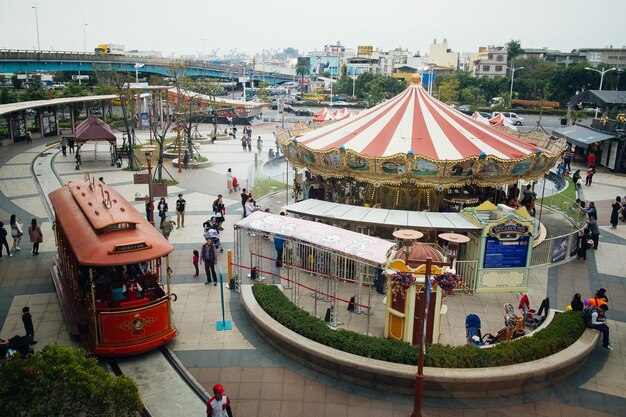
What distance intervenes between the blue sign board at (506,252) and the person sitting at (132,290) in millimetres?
9284

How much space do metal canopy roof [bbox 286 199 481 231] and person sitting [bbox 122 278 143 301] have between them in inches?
246

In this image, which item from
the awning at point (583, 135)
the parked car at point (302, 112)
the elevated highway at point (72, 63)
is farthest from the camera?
the parked car at point (302, 112)

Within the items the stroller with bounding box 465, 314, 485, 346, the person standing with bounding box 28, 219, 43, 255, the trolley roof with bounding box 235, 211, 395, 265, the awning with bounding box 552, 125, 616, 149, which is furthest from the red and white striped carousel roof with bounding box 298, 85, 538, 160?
the awning with bounding box 552, 125, 616, 149

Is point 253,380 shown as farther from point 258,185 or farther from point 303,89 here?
point 303,89

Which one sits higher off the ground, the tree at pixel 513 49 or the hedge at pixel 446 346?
the tree at pixel 513 49

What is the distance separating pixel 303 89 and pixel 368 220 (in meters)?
115

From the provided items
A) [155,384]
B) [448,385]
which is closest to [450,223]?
[448,385]

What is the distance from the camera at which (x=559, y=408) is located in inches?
413

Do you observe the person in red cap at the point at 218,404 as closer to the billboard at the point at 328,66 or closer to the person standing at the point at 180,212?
the person standing at the point at 180,212

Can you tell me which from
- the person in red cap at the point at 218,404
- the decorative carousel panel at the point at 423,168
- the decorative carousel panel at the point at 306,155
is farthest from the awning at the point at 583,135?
the person in red cap at the point at 218,404

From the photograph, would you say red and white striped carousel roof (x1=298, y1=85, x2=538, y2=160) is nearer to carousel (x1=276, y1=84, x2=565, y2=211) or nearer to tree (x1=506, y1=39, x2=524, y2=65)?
carousel (x1=276, y1=84, x2=565, y2=211)

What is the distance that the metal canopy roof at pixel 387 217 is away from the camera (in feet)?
53.1

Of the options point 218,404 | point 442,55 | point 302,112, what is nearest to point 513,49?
point 442,55

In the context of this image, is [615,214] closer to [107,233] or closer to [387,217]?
[387,217]
